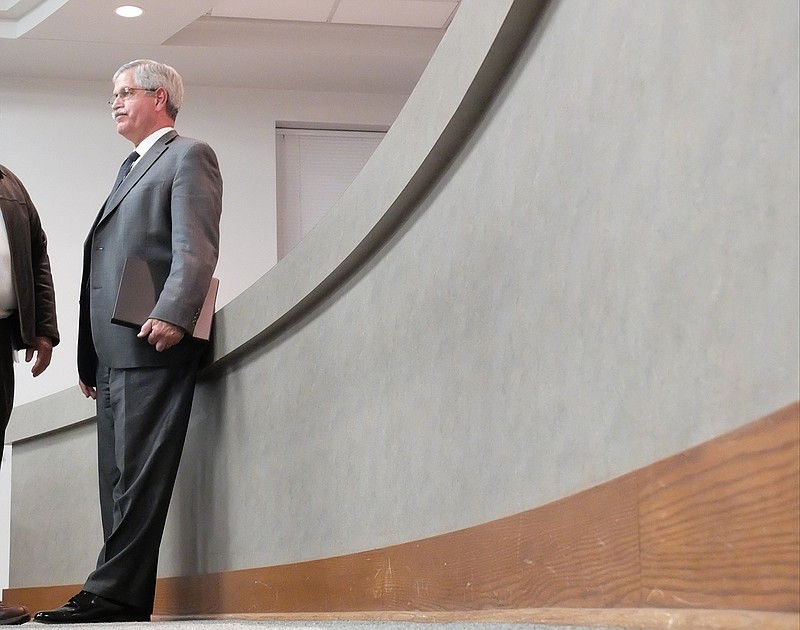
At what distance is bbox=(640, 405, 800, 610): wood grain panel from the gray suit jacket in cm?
157

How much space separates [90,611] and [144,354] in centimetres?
55

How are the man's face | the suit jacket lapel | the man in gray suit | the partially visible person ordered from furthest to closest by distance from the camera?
the man's face → the partially visible person → the suit jacket lapel → the man in gray suit

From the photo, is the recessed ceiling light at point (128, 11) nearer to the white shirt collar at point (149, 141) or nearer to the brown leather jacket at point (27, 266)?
the brown leather jacket at point (27, 266)

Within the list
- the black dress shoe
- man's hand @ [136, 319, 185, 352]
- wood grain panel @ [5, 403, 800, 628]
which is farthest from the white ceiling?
wood grain panel @ [5, 403, 800, 628]

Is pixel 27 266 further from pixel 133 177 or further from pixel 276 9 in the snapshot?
pixel 276 9

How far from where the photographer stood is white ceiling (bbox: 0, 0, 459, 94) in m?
5.47

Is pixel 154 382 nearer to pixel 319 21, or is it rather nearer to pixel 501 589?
pixel 501 589

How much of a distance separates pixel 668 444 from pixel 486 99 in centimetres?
62

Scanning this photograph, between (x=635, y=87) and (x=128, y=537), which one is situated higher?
(x=635, y=87)

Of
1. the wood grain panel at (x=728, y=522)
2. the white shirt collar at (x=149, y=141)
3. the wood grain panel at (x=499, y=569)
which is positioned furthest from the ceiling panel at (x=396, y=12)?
the wood grain panel at (x=728, y=522)

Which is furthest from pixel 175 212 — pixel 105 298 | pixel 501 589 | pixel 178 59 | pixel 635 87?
pixel 178 59

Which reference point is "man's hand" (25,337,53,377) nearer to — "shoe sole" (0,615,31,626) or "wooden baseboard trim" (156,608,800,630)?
"shoe sole" (0,615,31,626)

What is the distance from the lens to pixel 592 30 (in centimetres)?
110

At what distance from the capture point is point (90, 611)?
2.19 metres
